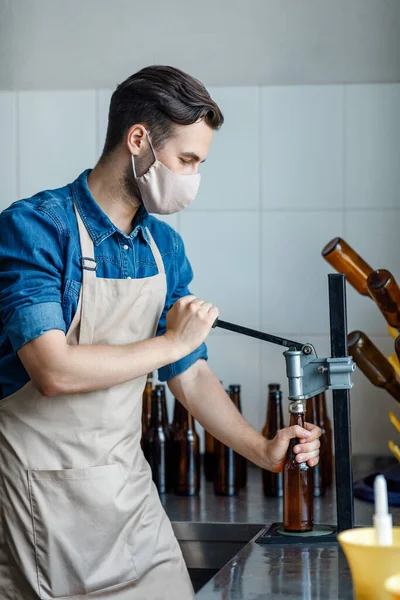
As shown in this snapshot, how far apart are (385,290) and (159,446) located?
0.72m

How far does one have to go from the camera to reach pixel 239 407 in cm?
214

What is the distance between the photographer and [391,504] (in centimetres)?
175

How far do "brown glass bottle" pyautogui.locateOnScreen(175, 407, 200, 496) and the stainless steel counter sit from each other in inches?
1.5

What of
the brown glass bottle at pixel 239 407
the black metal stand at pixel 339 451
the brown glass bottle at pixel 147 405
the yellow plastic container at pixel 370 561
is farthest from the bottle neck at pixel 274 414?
the yellow plastic container at pixel 370 561

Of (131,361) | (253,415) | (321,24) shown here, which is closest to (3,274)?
(131,361)

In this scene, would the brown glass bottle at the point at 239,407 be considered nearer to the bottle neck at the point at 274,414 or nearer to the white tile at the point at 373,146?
the bottle neck at the point at 274,414

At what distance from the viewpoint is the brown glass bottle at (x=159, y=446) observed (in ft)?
6.73

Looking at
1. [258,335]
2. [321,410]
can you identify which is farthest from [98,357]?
[321,410]

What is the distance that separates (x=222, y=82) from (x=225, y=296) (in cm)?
58

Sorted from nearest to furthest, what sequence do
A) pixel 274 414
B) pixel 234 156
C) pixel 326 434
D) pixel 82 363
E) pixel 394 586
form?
pixel 394 586, pixel 82 363, pixel 274 414, pixel 326 434, pixel 234 156

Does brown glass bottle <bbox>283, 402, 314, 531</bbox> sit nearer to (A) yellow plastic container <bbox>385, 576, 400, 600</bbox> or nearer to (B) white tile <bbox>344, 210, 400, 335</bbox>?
(A) yellow plastic container <bbox>385, 576, 400, 600</bbox>

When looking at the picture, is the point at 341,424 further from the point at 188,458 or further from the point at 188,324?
the point at 188,458

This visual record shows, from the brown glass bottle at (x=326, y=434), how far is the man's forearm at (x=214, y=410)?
53 centimetres

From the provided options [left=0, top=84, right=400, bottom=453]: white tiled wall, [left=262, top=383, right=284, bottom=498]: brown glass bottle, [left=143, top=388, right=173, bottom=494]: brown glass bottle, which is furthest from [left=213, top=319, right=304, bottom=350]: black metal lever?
[left=0, top=84, right=400, bottom=453]: white tiled wall
